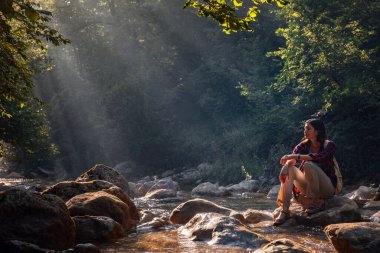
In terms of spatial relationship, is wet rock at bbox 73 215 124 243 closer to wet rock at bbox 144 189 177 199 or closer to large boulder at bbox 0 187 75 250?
large boulder at bbox 0 187 75 250

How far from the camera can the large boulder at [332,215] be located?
25.9 ft

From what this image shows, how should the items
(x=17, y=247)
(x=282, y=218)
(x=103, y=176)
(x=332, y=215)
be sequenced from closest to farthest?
(x=17, y=247) < (x=332, y=215) < (x=282, y=218) < (x=103, y=176)

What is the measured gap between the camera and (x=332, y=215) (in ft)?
25.9

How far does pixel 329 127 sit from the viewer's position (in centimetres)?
1933

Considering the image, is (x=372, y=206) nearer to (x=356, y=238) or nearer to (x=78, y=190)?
(x=356, y=238)

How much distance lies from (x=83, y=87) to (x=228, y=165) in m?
→ 17.0

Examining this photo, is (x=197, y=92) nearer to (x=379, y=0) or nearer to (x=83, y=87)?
(x=83, y=87)

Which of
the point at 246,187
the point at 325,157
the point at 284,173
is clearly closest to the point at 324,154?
the point at 325,157

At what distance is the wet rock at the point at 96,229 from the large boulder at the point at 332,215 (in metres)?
3.10

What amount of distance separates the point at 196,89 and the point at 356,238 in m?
28.5

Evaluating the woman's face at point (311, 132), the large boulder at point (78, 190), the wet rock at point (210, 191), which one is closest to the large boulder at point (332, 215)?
the woman's face at point (311, 132)

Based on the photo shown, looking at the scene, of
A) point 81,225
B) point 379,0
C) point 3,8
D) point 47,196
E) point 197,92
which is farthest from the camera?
point 197,92

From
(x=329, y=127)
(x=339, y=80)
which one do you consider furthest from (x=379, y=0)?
(x=329, y=127)

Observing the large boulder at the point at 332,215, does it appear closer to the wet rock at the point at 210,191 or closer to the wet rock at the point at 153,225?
the wet rock at the point at 153,225
